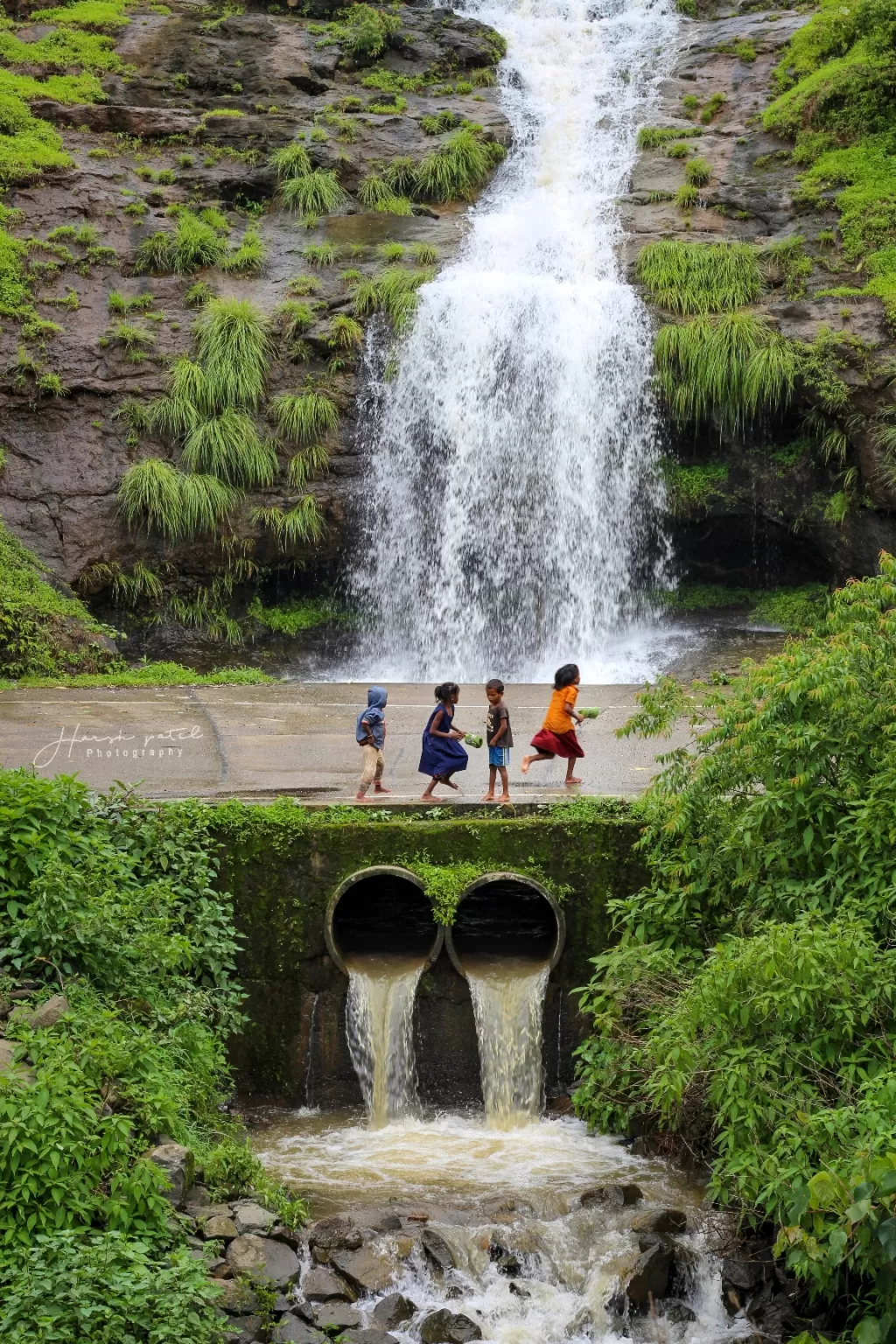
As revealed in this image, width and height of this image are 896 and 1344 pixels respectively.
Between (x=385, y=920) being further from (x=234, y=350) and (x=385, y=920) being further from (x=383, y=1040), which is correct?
(x=234, y=350)

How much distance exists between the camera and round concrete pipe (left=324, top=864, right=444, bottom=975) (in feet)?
34.6

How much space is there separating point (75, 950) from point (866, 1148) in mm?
4405

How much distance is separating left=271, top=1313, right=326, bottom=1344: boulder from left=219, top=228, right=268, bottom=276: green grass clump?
16153 millimetres

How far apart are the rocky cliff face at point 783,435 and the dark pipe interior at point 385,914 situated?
8925mm

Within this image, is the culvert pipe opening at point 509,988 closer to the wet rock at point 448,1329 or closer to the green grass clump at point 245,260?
the wet rock at point 448,1329

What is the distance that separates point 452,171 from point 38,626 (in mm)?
10826

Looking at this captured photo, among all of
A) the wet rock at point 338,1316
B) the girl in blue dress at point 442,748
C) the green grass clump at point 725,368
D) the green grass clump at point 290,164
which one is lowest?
the wet rock at point 338,1316

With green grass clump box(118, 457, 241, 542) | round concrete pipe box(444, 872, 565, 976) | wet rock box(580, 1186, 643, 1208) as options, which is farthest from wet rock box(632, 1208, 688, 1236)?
green grass clump box(118, 457, 241, 542)

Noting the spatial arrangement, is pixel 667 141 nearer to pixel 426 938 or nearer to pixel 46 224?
pixel 46 224

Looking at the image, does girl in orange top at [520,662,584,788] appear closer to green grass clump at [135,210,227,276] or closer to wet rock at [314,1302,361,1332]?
wet rock at [314,1302,361,1332]

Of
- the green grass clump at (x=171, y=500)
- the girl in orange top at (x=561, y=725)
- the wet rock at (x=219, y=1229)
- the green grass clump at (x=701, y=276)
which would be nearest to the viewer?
the wet rock at (x=219, y=1229)

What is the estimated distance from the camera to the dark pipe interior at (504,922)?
10.6m

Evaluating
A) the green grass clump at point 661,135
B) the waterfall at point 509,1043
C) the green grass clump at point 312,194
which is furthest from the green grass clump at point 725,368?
the waterfall at point 509,1043

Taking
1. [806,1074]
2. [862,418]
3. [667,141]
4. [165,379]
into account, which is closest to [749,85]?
[667,141]
